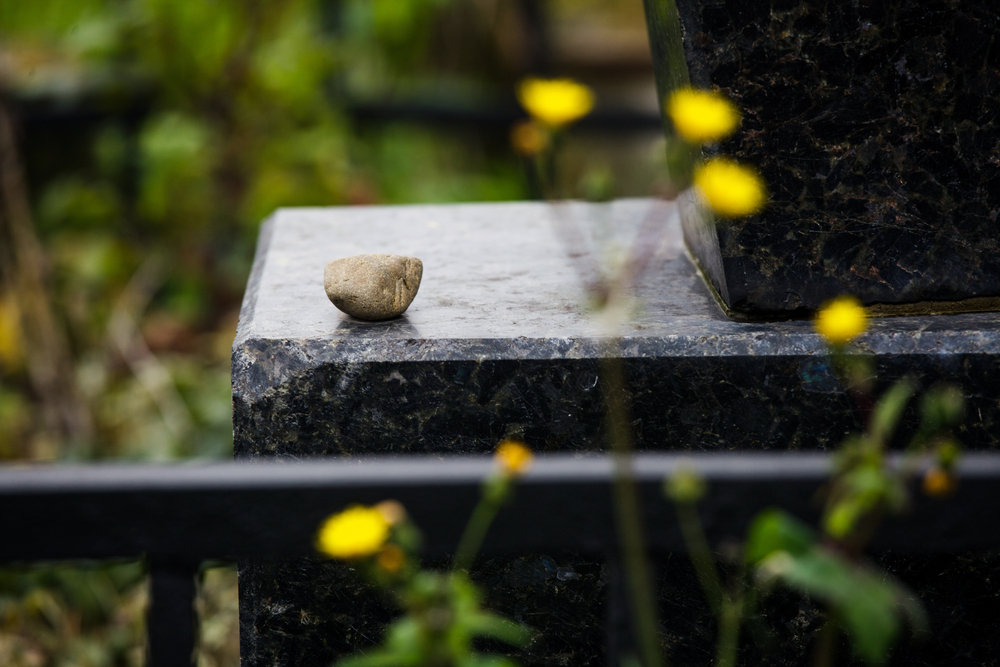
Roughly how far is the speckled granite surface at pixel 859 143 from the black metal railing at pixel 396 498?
490 millimetres

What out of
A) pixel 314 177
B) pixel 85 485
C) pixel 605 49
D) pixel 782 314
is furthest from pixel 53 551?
pixel 605 49

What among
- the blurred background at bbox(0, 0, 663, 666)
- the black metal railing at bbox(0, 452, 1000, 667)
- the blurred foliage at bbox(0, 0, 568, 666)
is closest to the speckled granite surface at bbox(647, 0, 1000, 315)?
the black metal railing at bbox(0, 452, 1000, 667)

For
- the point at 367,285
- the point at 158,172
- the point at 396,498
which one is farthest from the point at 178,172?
the point at 396,498

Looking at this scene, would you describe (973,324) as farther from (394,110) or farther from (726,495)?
(394,110)

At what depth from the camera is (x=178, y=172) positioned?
→ 2947 mm

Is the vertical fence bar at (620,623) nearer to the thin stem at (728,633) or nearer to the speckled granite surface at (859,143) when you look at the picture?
the thin stem at (728,633)

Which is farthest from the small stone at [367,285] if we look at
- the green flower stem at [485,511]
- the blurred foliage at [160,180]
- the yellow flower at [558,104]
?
the blurred foliage at [160,180]

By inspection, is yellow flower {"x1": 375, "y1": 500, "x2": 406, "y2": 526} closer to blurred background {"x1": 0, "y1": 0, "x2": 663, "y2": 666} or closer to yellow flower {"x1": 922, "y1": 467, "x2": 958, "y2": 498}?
yellow flower {"x1": 922, "y1": 467, "x2": 958, "y2": 498}

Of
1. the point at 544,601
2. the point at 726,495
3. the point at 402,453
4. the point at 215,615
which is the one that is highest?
the point at 726,495

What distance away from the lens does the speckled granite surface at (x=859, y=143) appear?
972 mm

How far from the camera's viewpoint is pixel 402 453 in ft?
3.23

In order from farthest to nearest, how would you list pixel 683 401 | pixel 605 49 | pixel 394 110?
pixel 605 49 → pixel 394 110 → pixel 683 401

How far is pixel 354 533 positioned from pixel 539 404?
46cm

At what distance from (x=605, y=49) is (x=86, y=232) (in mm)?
3372
